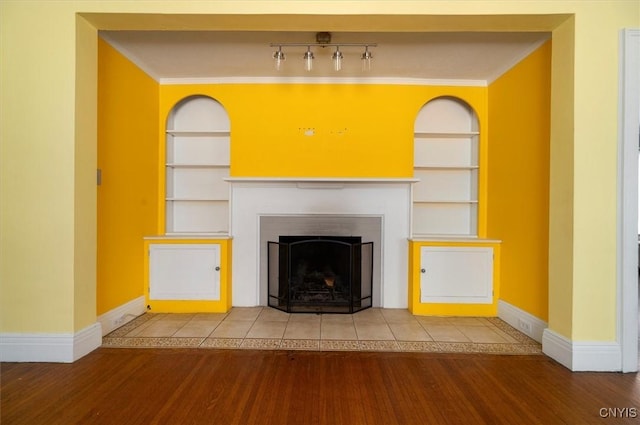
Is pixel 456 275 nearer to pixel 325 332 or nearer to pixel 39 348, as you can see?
pixel 325 332

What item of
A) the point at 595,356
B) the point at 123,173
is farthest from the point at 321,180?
the point at 595,356

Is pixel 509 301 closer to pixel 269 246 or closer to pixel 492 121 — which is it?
pixel 492 121

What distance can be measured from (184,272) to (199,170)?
1.19 m

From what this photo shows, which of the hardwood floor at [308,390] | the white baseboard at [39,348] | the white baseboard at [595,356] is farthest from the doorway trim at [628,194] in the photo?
the white baseboard at [39,348]

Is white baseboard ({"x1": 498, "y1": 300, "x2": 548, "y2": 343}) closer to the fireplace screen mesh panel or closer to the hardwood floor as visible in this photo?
the hardwood floor

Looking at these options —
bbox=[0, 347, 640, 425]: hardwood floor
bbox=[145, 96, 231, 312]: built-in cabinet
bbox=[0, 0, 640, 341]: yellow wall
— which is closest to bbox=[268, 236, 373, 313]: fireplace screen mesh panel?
bbox=[145, 96, 231, 312]: built-in cabinet

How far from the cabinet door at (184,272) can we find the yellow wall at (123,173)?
14cm

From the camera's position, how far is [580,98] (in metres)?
2.14

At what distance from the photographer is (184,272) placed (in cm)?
329

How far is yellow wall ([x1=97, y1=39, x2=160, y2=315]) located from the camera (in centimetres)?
268

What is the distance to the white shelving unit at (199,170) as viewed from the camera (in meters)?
3.69

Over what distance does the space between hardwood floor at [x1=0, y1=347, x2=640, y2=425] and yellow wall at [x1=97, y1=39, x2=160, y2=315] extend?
2.60 ft

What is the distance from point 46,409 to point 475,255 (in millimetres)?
3458

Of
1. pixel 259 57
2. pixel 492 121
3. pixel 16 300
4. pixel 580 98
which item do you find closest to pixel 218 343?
pixel 16 300
